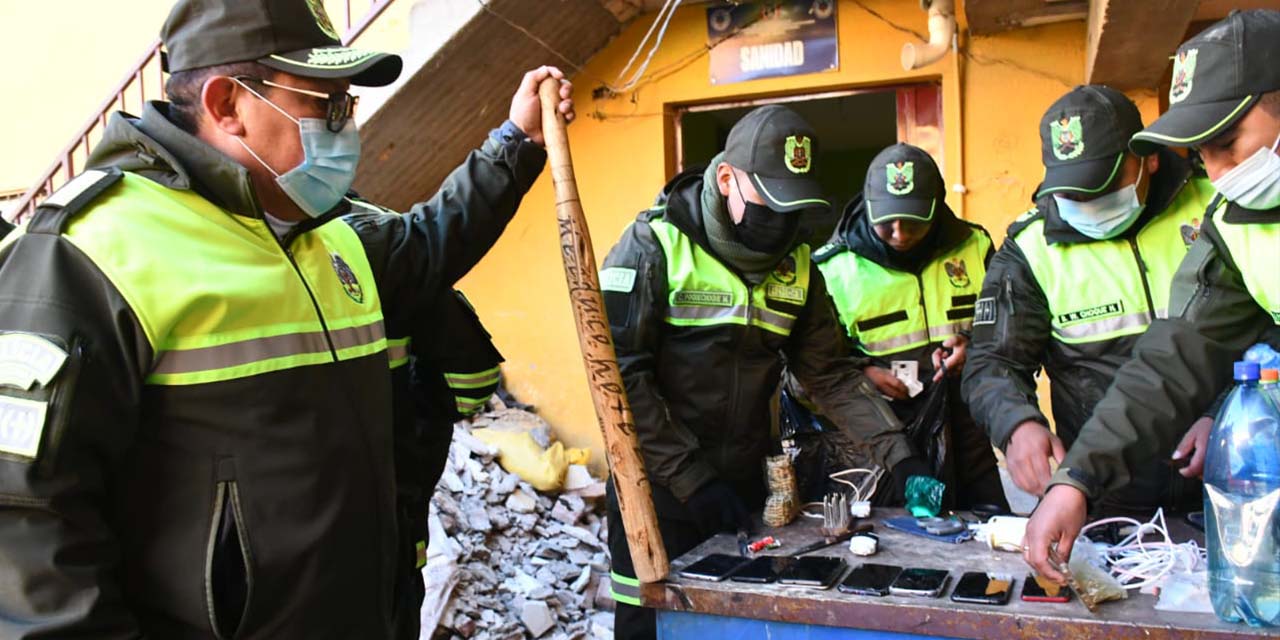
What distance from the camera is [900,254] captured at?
3818 mm

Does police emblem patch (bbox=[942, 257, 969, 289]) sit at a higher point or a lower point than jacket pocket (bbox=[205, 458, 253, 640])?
higher

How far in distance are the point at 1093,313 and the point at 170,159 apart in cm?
257

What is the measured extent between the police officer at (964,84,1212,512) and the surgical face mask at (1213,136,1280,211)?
685 mm

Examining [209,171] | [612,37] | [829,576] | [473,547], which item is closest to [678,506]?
[829,576]

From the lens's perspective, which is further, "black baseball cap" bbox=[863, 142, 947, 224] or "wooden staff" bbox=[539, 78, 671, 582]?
"black baseball cap" bbox=[863, 142, 947, 224]

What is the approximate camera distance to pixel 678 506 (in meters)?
2.88

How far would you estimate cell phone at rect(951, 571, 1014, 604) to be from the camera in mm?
1897

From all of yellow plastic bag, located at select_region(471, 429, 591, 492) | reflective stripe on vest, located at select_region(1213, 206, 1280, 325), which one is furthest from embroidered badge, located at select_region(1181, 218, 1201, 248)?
yellow plastic bag, located at select_region(471, 429, 591, 492)

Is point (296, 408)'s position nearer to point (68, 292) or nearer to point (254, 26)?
point (68, 292)

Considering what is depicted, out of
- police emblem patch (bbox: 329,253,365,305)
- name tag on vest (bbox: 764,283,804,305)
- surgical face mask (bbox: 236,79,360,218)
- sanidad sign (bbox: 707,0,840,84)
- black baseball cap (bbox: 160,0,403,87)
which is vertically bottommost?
name tag on vest (bbox: 764,283,804,305)

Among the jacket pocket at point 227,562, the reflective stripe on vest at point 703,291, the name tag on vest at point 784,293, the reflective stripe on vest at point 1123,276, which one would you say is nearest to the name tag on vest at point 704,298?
the reflective stripe on vest at point 703,291

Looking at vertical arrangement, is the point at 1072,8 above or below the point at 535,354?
above

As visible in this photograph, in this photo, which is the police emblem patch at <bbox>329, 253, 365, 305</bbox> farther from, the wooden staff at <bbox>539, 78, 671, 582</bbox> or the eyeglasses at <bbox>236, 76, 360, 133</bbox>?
the wooden staff at <bbox>539, 78, 671, 582</bbox>

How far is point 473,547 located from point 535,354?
6.13 feet
